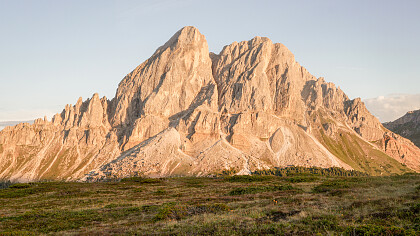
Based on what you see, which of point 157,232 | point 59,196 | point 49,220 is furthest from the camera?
point 59,196

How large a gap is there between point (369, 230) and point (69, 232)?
23.5m

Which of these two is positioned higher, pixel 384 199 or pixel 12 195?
pixel 384 199

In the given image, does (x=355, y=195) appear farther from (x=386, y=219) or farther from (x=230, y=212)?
(x=230, y=212)

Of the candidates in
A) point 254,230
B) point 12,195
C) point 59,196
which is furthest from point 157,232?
point 12,195

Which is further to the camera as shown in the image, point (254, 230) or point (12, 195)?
point (12, 195)

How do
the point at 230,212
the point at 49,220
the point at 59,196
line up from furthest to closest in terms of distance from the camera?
the point at 59,196, the point at 49,220, the point at 230,212

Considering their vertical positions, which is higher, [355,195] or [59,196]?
[355,195]

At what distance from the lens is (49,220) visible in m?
31.2

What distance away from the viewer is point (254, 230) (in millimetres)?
19422

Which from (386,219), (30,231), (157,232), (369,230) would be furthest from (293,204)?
(30,231)

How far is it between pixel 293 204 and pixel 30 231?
2523cm

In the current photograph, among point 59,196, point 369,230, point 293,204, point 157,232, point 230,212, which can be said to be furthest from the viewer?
point 59,196

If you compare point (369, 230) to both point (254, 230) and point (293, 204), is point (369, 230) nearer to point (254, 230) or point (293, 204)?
point (254, 230)

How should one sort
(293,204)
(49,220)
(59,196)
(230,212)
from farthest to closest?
(59,196)
(49,220)
(293,204)
(230,212)
